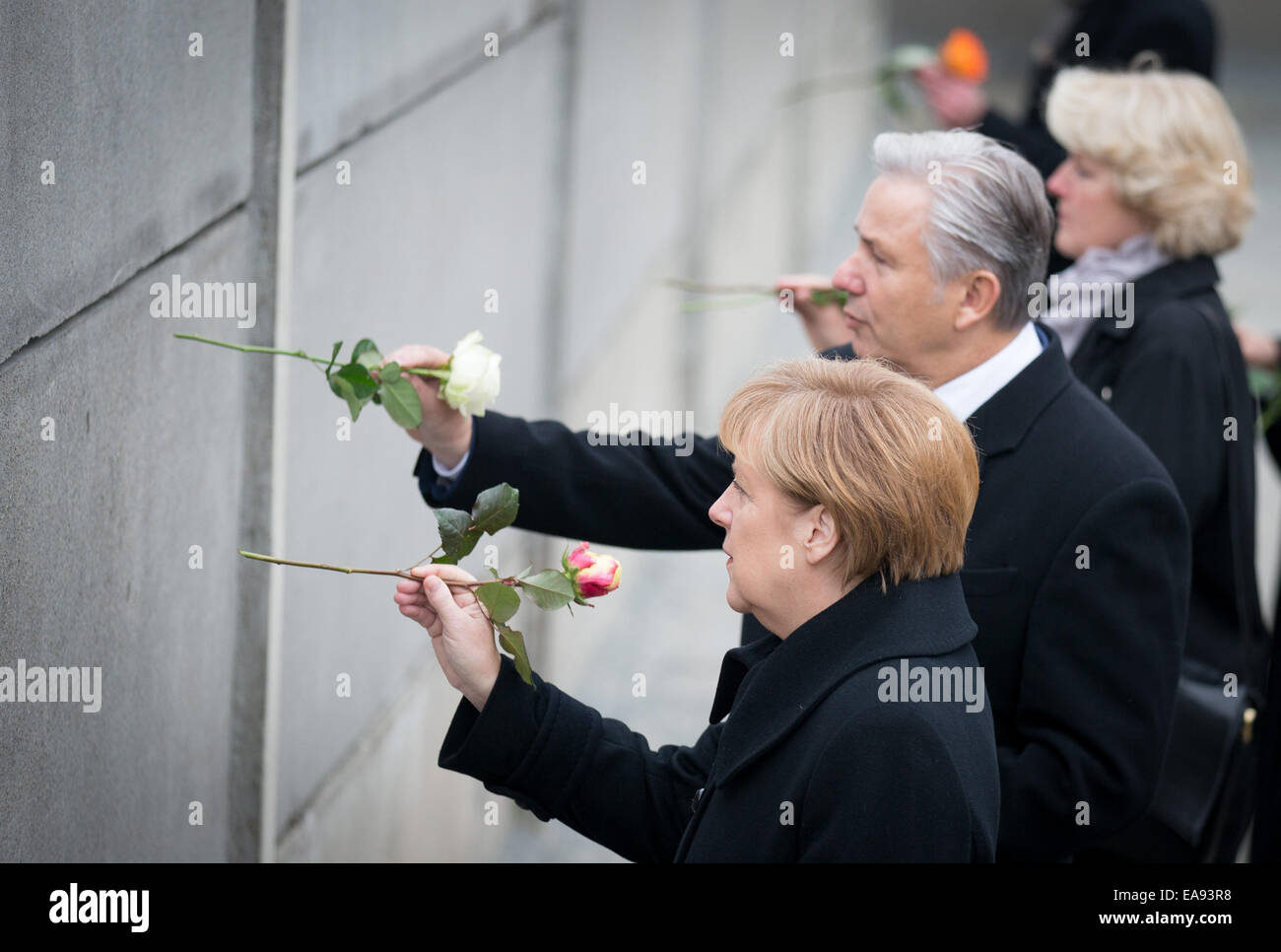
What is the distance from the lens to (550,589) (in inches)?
69.4

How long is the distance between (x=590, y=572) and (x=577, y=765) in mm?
333

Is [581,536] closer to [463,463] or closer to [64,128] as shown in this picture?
[463,463]

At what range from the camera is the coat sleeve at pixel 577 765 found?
1901mm

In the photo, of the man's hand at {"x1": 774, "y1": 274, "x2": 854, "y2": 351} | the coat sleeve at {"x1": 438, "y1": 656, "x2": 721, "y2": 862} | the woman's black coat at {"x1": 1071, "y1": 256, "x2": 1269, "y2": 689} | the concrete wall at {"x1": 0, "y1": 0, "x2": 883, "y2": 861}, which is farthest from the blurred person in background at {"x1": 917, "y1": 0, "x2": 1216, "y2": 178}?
the coat sleeve at {"x1": 438, "y1": 656, "x2": 721, "y2": 862}

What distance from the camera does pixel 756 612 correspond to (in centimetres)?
174

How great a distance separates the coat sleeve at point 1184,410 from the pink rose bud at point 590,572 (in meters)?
1.49

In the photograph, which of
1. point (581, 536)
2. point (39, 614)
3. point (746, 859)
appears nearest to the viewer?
point (746, 859)

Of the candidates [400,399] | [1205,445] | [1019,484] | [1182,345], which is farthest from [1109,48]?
[400,399]

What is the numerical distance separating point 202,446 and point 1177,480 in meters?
1.80

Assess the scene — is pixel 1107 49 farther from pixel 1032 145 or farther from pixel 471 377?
pixel 471 377

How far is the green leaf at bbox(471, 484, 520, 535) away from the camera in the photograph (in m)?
1.78

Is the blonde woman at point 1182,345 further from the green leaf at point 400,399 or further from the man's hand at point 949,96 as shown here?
the man's hand at point 949,96

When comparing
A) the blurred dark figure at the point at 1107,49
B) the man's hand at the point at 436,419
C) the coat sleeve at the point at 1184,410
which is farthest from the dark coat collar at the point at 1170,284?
the man's hand at the point at 436,419

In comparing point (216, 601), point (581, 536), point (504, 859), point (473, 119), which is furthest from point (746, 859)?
point (504, 859)
